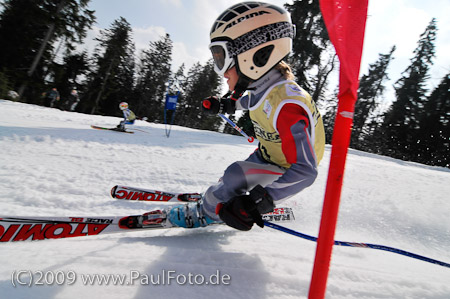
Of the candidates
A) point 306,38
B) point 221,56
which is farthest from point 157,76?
point 221,56

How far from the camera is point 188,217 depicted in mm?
2439

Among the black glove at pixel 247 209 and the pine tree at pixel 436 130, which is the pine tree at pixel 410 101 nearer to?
the pine tree at pixel 436 130

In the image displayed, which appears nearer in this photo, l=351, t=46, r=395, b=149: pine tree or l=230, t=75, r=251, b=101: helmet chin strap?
l=230, t=75, r=251, b=101: helmet chin strap

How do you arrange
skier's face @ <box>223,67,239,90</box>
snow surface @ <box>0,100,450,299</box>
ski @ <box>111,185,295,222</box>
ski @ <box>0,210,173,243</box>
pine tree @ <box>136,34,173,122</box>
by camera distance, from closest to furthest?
snow surface @ <box>0,100,450,299</box> < ski @ <box>0,210,173,243</box> < skier's face @ <box>223,67,239,90</box> < ski @ <box>111,185,295,222</box> < pine tree @ <box>136,34,173,122</box>

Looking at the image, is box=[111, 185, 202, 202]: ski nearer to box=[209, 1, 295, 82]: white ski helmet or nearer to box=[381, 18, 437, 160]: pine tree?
box=[209, 1, 295, 82]: white ski helmet

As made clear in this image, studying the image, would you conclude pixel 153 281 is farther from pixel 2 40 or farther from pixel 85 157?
pixel 2 40

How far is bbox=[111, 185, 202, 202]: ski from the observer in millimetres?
3033

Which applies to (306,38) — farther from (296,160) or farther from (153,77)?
(153,77)

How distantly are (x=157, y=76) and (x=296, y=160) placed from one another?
4414 cm

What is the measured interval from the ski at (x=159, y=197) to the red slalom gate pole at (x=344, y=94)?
73.5 inches

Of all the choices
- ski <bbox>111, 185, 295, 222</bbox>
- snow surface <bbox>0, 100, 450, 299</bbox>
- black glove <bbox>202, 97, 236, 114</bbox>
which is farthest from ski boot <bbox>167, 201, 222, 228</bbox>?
black glove <bbox>202, 97, 236, 114</bbox>

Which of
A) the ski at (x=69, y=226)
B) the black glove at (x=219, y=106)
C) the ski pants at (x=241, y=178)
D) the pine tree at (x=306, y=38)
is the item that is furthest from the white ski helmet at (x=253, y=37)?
the pine tree at (x=306, y=38)

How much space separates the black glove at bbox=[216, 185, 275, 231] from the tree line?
704cm

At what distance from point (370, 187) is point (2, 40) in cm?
3113
